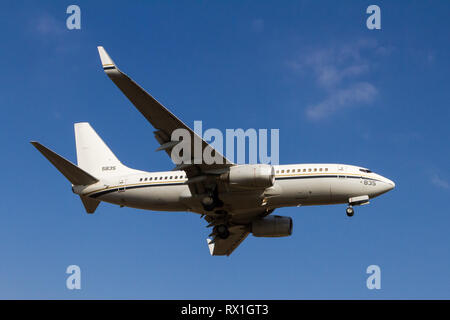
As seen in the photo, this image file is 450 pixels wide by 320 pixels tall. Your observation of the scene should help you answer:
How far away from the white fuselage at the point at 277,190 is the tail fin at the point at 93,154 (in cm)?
334

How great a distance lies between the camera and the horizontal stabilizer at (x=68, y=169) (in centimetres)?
4192

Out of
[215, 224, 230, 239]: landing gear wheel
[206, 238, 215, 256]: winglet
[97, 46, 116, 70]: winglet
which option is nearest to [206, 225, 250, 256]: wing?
[206, 238, 215, 256]: winglet

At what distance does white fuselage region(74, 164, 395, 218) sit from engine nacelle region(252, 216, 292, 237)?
13.4ft

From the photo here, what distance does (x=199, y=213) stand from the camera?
4669cm

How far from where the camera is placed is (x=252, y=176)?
137ft

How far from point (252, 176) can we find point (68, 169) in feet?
46.0

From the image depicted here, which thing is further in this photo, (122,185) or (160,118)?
(122,185)

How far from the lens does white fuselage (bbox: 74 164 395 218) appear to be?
4325 centimetres

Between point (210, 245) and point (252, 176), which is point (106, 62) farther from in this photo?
point (210, 245)

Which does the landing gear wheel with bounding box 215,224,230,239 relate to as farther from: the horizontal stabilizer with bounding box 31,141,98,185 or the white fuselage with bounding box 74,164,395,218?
the horizontal stabilizer with bounding box 31,141,98,185

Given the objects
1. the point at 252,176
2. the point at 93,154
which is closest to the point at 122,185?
the point at 93,154

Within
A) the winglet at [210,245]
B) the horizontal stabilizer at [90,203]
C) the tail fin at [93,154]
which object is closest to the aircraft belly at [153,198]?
the horizontal stabilizer at [90,203]
